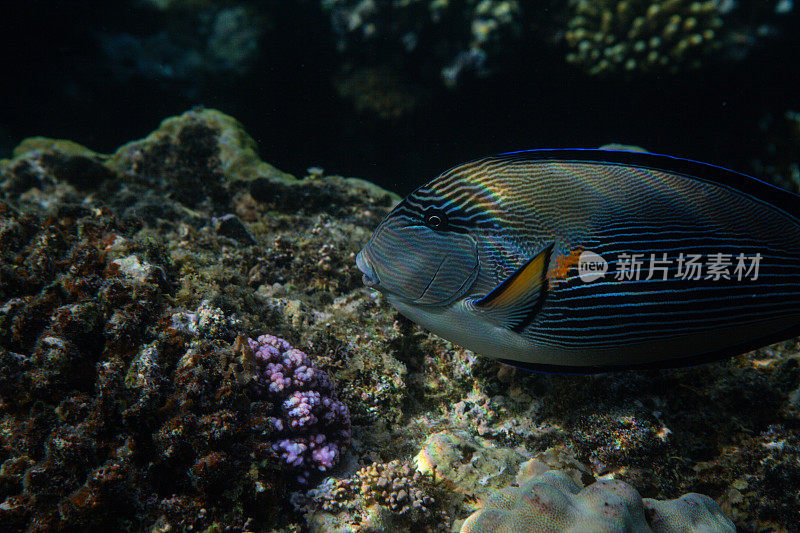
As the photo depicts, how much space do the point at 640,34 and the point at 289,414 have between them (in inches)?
333

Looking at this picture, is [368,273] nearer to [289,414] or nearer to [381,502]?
[289,414]

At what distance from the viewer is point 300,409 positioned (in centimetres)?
211

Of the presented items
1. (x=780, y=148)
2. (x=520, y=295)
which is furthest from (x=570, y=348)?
(x=780, y=148)

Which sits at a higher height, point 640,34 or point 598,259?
point 640,34

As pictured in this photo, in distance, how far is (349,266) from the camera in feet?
10.5

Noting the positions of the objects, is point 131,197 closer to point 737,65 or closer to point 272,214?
point 272,214

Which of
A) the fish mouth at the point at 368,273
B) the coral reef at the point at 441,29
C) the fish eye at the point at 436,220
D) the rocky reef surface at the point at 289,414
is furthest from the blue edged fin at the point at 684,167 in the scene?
the coral reef at the point at 441,29

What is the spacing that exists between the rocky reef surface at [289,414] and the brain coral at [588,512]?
30 millimetres

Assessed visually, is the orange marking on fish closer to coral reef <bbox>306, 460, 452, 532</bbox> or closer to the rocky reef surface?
the rocky reef surface

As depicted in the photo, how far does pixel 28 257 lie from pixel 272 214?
2.09 metres

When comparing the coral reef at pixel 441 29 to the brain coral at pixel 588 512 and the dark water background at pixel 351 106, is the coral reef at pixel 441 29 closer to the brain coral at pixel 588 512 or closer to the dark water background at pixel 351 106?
the dark water background at pixel 351 106

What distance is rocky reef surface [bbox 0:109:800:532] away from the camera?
5.84ft

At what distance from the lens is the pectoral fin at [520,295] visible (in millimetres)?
1429

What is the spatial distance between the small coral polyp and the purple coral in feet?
24.0
